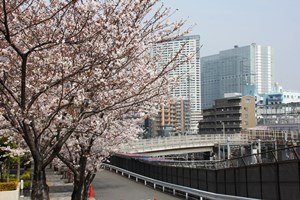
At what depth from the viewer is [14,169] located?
155 ft

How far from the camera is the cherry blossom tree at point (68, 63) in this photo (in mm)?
8125

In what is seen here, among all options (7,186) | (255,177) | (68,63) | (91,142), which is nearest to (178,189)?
(255,177)

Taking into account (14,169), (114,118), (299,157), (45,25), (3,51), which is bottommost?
(14,169)

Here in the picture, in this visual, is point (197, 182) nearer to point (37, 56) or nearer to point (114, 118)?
point (114, 118)

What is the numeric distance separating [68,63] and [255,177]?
10.2 m

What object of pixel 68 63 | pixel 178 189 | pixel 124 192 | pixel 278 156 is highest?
pixel 68 63

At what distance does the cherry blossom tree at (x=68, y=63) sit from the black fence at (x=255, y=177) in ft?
19.5

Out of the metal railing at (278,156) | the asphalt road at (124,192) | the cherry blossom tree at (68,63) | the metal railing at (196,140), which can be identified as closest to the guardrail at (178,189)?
the asphalt road at (124,192)

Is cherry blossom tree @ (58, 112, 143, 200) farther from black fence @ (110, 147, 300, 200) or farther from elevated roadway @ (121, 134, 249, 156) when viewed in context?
elevated roadway @ (121, 134, 249, 156)

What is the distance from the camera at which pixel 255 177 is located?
1602cm

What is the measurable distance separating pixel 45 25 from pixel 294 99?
179 meters

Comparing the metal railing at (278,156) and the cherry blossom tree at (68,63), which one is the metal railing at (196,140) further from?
the cherry blossom tree at (68,63)

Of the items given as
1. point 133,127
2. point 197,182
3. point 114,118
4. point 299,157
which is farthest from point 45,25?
point 197,182

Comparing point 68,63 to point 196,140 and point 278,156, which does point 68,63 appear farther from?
Answer: point 196,140
